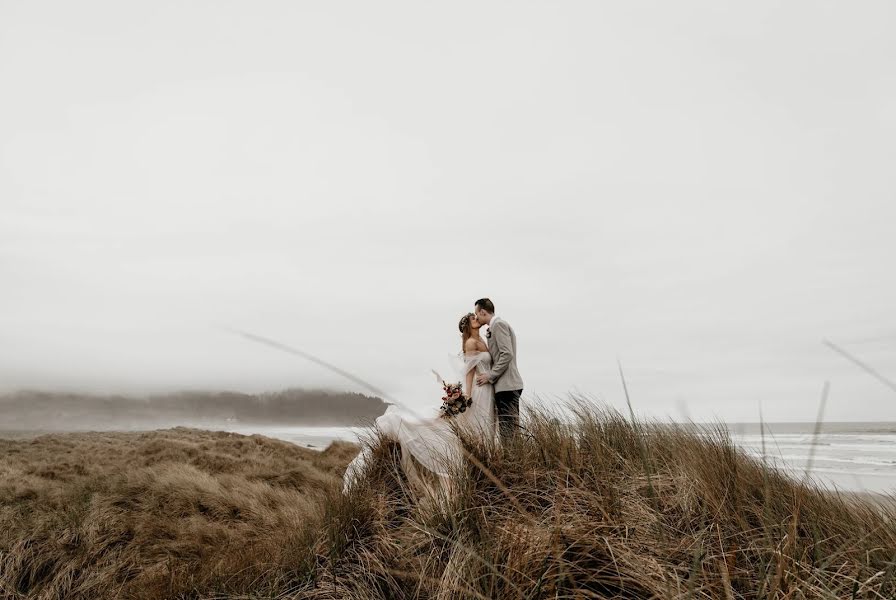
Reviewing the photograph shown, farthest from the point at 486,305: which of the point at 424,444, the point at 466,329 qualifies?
the point at 424,444

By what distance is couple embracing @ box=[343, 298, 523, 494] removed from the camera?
4.32 meters

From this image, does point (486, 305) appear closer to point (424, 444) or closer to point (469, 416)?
point (469, 416)

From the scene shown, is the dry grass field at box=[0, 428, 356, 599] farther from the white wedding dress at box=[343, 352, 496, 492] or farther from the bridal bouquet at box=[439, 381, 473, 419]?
the bridal bouquet at box=[439, 381, 473, 419]

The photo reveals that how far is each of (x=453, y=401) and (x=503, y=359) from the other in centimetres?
112

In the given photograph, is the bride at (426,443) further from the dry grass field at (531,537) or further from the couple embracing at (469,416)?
the dry grass field at (531,537)

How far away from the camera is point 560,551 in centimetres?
239

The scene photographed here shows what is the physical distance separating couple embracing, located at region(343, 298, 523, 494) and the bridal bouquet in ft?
0.11

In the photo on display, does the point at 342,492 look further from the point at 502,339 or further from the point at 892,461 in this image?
the point at 892,461

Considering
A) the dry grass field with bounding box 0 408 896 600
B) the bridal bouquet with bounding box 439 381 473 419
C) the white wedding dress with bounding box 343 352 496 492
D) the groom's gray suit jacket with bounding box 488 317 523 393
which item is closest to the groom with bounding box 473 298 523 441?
Answer: the groom's gray suit jacket with bounding box 488 317 523 393

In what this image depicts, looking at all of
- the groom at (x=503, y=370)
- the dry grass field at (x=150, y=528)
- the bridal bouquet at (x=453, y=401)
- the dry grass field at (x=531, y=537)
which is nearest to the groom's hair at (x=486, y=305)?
the groom at (x=503, y=370)

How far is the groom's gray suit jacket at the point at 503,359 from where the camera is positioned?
6766 mm

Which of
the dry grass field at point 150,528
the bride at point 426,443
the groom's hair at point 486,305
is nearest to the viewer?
the dry grass field at point 150,528

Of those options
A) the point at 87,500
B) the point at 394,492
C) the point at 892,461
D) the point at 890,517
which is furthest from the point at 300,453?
the point at 892,461

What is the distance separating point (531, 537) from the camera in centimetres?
255
